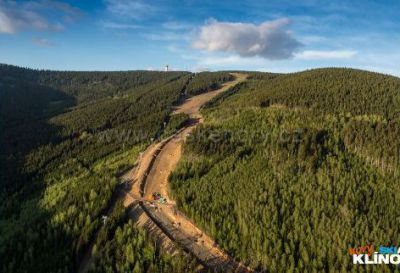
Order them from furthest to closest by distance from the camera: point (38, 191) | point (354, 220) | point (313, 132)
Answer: point (38, 191)
point (313, 132)
point (354, 220)

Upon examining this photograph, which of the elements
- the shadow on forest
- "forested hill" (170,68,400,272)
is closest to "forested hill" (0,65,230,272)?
the shadow on forest

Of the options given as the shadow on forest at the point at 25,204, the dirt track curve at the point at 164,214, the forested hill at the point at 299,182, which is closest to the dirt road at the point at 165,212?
the dirt track curve at the point at 164,214

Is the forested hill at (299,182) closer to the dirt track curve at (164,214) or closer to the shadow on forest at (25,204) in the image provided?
the dirt track curve at (164,214)

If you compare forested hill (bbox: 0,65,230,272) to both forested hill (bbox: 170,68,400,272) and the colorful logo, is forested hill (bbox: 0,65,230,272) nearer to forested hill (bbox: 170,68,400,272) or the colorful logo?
forested hill (bbox: 170,68,400,272)

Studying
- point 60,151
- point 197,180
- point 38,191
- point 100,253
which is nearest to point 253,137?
point 197,180

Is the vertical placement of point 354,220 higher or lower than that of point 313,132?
lower

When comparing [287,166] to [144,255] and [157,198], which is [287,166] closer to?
[157,198]
